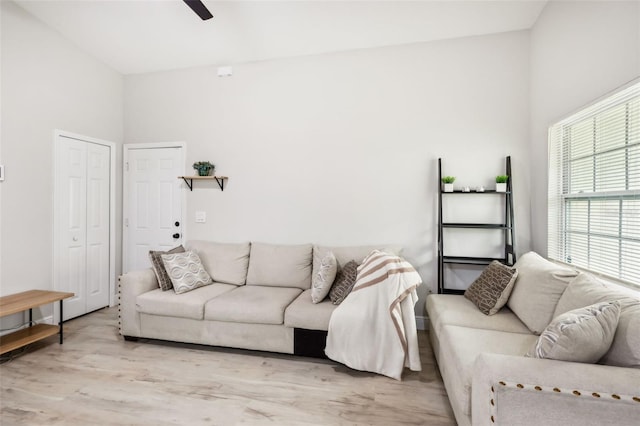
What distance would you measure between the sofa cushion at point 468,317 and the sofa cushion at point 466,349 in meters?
0.08

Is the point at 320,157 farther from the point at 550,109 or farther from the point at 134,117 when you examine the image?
the point at 134,117

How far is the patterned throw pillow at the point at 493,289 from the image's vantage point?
7.32 ft

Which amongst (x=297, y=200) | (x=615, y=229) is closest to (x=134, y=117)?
(x=297, y=200)

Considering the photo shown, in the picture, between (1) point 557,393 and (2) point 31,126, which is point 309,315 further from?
(2) point 31,126

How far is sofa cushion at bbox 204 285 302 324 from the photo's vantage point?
8.20ft

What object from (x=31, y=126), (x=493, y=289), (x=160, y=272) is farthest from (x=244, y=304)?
(x=31, y=126)

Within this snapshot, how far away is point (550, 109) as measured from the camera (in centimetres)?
258

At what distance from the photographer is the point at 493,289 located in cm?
231

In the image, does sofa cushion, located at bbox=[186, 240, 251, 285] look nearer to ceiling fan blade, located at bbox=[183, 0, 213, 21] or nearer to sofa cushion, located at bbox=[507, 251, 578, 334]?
ceiling fan blade, located at bbox=[183, 0, 213, 21]

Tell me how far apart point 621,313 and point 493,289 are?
100cm

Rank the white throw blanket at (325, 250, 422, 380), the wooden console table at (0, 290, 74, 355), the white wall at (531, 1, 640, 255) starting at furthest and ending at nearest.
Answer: the wooden console table at (0, 290, 74, 355) → the white throw blanket at (325, 250, 422, 380) → the white wall at (531, 1, 640, 255)

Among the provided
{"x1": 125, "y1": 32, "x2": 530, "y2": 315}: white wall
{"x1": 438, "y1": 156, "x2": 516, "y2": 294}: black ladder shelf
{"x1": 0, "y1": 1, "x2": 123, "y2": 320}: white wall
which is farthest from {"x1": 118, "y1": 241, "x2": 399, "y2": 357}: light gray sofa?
{"x1": 0, "y1": 1, "x2": 123, "y2": 320}: white wall

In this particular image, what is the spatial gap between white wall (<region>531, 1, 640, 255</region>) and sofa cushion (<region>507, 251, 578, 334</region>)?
755 millimetres

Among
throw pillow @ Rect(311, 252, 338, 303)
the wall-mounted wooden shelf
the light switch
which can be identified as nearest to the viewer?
throw pillow @ Rect(311, 252, 338, 303)
